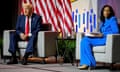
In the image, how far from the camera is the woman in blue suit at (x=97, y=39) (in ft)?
18.9

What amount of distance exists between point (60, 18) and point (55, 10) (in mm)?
377

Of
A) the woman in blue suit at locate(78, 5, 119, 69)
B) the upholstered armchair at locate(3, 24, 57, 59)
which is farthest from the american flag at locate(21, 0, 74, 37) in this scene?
the woman in blue suit at locate(78, 5, 119, 69)

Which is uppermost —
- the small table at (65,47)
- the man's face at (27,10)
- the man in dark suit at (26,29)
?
the man's face at (27,10)

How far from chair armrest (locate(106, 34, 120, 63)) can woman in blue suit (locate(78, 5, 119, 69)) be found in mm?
153

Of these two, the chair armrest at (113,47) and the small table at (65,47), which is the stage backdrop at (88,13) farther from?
the chair armrest at (113,47)

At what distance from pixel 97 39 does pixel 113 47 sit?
1.06 feet

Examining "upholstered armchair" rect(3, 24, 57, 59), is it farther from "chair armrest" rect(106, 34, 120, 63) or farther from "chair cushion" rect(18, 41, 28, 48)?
"chair armrest" rect(106, 34, 120, 63)

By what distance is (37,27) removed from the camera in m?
6.98

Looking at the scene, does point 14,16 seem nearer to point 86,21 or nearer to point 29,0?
point 29,0

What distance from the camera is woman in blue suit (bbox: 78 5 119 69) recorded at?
5.76 metres

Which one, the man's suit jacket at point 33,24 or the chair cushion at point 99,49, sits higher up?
the man's suit jacket at point 33,24

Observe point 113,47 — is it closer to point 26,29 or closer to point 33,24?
point 33,24

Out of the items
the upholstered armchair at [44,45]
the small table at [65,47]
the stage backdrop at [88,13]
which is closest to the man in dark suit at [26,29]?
the upholstered armchair at [44,45]

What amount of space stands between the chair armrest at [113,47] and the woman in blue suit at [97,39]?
0.15 m
